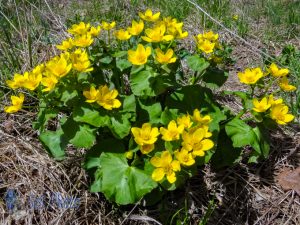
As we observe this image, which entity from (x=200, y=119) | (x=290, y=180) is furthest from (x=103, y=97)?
(x=290, y=180)

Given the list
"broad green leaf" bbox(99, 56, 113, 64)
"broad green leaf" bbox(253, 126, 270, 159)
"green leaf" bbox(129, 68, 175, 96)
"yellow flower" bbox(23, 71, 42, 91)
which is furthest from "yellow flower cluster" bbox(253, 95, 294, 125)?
"yellow flower" bbox(23, 71, 42, 91)

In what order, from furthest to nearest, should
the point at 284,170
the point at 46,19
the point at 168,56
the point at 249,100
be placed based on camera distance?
the point at 46,19 → the point at 284,170 → the point at 249,100 → the point at 168,56

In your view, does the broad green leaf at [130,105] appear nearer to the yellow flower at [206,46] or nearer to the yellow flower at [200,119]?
the yellow flower at [200,119]

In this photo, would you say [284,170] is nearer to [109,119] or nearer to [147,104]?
[147,104]

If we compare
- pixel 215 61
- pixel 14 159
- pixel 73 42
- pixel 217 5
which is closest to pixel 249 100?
pixel 215 61

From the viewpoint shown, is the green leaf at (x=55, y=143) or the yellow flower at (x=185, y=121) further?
the green leaf at (x=55, y=143)

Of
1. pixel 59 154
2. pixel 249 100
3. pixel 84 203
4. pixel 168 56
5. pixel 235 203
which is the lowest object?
pixel 235 203

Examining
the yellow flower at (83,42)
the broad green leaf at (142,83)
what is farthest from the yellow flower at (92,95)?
the yellow flower at (83,42)

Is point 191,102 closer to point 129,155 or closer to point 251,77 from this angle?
point 251,77
